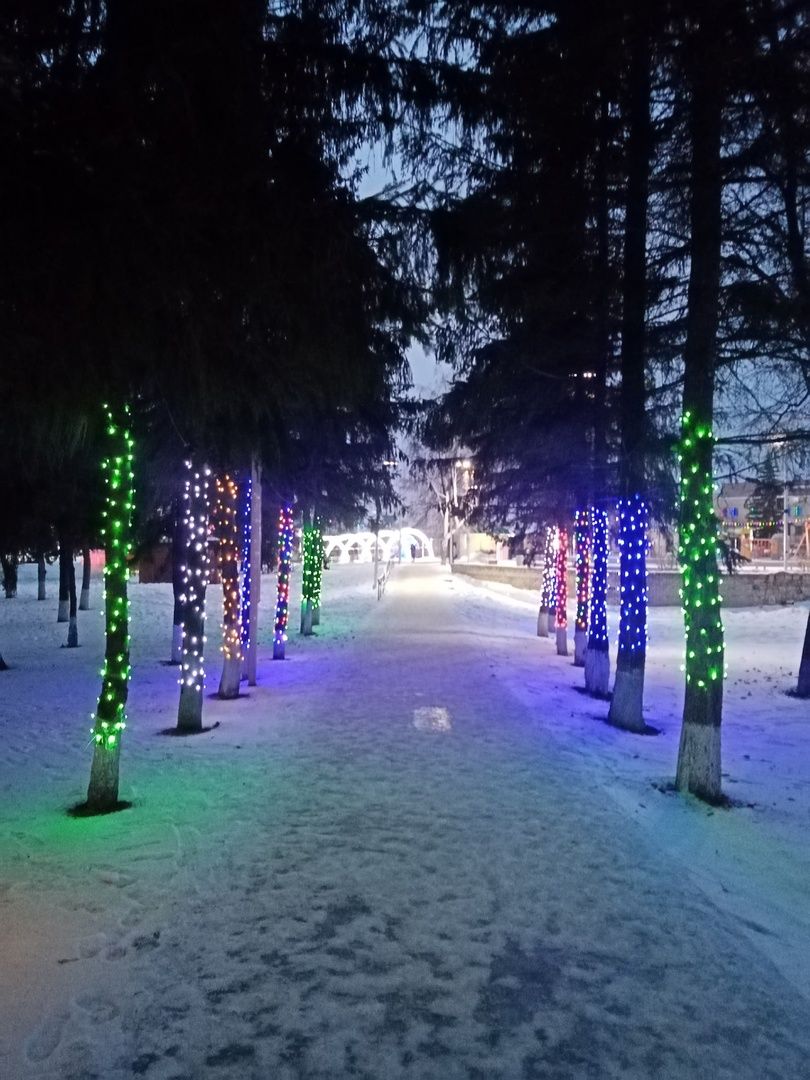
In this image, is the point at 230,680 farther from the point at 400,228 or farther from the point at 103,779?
the point at 400,228

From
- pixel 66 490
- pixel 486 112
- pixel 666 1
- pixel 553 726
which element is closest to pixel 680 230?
pixel 666 1

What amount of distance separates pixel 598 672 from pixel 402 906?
9.51 meters

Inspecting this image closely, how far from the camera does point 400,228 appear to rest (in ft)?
20.3

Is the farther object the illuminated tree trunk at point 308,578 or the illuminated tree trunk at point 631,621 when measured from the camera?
the illuminated tree trunk at point 308,578

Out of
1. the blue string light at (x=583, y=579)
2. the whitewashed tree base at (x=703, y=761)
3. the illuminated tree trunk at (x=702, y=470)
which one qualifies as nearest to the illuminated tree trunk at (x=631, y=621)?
the illuminated tree trunk at (x=702, y=470)

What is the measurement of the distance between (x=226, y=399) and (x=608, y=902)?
13.0ft

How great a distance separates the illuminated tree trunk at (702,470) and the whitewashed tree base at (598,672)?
5.92 meters

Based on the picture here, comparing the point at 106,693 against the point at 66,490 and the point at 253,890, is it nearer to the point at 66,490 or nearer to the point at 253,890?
the point at 253,890

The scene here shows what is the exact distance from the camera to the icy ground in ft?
11.8

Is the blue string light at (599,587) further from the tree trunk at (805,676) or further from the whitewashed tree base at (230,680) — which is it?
the whitewashed tree base at (230,680)

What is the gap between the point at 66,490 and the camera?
17.8 meters

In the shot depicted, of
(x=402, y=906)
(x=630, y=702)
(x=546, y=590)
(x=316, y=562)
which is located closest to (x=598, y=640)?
(x=630, y=702)

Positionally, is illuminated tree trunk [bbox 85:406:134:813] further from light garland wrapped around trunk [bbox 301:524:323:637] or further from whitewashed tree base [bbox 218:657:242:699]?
light garland wrapped around trunk [bbox 301:524:323:637]

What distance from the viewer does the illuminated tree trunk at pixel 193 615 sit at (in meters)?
10.5
